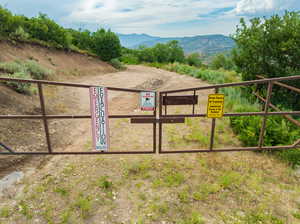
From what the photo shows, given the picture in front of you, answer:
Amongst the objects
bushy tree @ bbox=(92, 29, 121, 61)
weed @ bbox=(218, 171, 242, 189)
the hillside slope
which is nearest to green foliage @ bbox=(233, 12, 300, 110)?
weed @ bbox=(218, 171, 242, 189)

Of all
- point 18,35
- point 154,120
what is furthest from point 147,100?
point 18,35

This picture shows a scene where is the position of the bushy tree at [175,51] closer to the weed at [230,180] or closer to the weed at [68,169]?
the weed at [230,180]

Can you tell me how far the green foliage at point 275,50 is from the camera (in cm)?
649

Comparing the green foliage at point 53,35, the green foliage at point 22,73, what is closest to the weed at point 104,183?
the green foliage at point 22,73

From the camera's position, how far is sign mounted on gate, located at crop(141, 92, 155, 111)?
326 cm

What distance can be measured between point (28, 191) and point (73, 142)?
1.83 meters

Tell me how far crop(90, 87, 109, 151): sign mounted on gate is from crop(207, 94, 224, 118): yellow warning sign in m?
1.66

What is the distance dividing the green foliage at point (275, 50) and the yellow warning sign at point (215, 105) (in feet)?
14.8

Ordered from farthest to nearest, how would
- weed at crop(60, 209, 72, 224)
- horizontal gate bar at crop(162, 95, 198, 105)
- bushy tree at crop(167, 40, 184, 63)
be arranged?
bushy tree at crop(167, 40, 184, 63), horizontal gate bar at crop(162, 95, 198, 105), weed at crop(60, 209, 72, 224)

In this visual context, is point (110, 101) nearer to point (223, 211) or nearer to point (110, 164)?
point (110, 164)

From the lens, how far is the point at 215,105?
3428mm

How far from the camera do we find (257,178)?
3.52 metres

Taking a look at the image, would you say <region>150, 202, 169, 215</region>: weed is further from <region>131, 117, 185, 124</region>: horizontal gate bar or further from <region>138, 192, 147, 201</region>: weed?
<region>131, 117, 185, 124</region>: horizontal gate bar

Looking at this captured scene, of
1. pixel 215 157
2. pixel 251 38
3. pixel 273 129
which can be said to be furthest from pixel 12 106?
pixel 251 38
